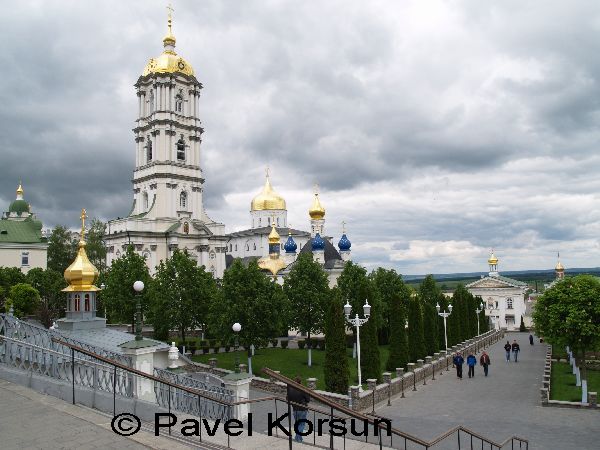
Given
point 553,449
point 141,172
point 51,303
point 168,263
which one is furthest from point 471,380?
point 141,172

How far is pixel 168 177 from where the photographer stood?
6844cm

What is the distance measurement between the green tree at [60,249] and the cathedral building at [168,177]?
366 inches

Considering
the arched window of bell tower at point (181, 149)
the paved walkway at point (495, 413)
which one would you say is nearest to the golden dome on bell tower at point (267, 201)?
the arched window of bell tower at point (181, 149)

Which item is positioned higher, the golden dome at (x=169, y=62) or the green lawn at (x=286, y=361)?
the golden dome at (x=169, y=62)

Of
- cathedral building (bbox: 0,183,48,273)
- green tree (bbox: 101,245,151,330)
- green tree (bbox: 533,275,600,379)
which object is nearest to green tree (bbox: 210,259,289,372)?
green tree (bbox: 101,245,151,330)

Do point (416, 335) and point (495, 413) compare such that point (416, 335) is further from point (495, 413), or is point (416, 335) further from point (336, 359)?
point (495, 413)

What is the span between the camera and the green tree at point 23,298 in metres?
42.1

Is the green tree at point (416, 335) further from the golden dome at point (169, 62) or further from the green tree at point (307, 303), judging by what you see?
the golden dome at point (169, 62)

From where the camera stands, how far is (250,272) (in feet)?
109

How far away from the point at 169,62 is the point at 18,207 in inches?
1341

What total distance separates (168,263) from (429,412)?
22.5 metres

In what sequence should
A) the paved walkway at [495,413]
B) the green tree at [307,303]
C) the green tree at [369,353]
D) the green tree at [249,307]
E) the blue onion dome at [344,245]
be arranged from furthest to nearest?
the blue onion dome at [344,245], the green tree at [307,303], the green tree at [249,307], the green tree at [369,353], the paved walkway at [495,413]

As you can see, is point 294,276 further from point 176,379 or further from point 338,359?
point 176,379

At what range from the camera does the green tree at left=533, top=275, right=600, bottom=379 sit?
75.4 ft
